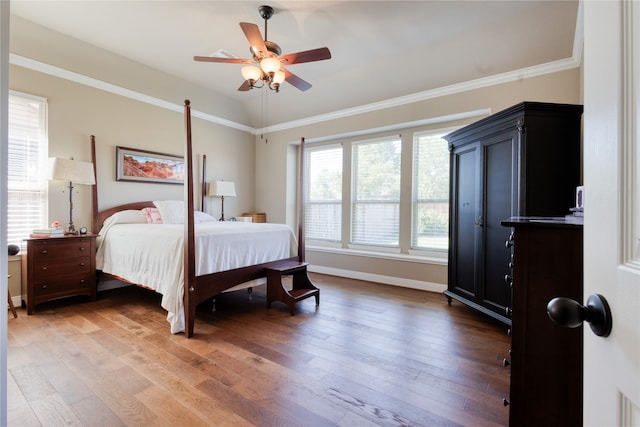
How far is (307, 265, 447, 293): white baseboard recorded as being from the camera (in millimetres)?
4037

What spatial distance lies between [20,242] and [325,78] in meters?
4.33

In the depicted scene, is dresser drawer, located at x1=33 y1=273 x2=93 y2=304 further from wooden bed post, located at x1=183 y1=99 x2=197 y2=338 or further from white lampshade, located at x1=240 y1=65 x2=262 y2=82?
white lampshade, located at x1=240 y1=65 x2=262 y2=82

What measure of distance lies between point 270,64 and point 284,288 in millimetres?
2297

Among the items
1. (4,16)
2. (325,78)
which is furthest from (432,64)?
(4,16)

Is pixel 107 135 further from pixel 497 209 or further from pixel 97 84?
pixel 497 209

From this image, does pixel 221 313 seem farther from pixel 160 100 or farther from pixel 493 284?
A: pixel 160 100

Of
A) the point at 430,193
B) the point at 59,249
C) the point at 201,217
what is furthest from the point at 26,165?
the point at 430,193

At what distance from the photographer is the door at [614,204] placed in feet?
1.39

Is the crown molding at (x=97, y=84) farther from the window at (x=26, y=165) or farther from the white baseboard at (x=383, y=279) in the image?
the white baseboard at (x=383, y=279)

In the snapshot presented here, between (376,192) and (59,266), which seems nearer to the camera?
(59,266)

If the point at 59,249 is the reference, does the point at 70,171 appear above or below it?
above

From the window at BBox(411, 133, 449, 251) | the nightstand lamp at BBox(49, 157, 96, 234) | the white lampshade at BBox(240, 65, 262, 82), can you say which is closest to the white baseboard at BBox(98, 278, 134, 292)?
the nightstand lamp at BBox(49, 157, 96, 234)

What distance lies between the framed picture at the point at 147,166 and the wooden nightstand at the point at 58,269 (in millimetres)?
1123

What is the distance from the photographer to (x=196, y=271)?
2.66 m
